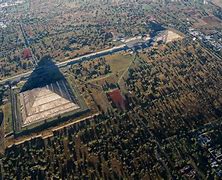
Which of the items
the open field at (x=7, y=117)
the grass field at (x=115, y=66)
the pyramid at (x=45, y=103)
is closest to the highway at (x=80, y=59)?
the grass field at (x=115, y=66)

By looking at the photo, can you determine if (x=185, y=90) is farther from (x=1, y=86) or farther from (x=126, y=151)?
(x=1, y=86)

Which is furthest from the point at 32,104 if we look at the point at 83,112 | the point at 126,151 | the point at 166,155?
the point at 166,155

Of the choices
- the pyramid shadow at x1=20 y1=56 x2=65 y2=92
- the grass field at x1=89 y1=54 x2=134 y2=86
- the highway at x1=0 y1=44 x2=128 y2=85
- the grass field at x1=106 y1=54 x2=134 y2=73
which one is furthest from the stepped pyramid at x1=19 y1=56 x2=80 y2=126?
the grass field at x1=106 y1=54 x2=134 y2=73

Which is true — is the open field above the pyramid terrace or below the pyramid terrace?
below

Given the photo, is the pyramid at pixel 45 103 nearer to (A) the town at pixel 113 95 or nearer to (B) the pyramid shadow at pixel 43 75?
(A) the town at pixel 113 95

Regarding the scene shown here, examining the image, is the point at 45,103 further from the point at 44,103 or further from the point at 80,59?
the point at 80,59

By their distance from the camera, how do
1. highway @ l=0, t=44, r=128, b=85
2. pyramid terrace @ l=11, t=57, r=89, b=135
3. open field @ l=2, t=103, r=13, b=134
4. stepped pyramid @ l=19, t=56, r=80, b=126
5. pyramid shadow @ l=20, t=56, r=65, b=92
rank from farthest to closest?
1. highway @ l=0, t=44, r=128, b=85
2. pyramid shadow @ l=20, t=56, r=65, b=92
3. stepped pyramid @ l=19, t=56, r=80, b=126
4. pyramid terrace @ l=11, t=57, r=89, b=135
5. open field @ l=2, t=103, r=13, b=134

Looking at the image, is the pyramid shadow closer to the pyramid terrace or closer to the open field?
the pyramid terrace

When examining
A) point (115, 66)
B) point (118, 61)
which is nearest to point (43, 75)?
point (115, 66)

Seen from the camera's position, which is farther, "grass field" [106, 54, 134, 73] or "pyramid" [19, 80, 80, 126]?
"grass field" [106, 54, 134, 73]
